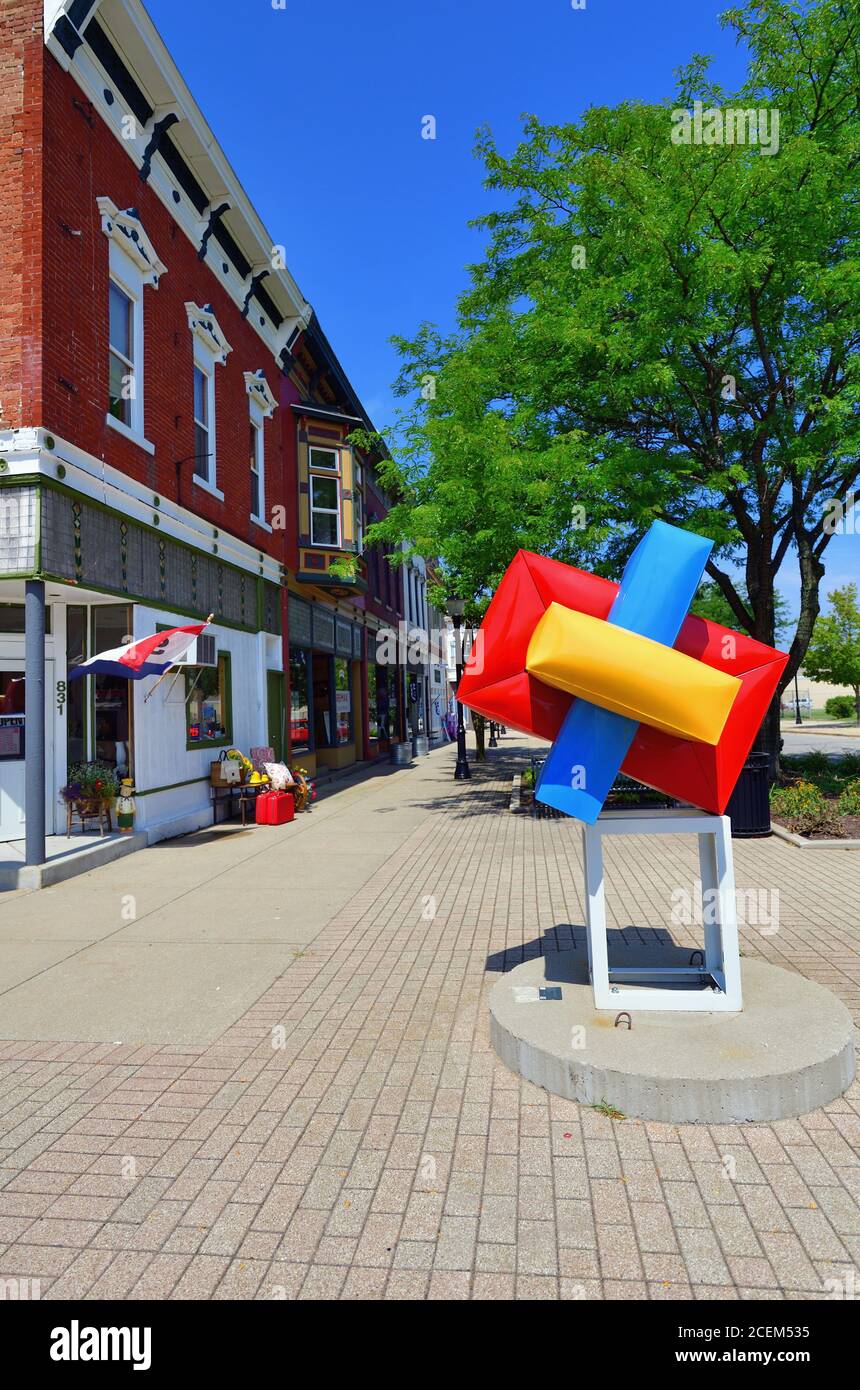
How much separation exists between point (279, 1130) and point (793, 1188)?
7.07 ft

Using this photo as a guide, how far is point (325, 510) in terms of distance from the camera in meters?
19.1

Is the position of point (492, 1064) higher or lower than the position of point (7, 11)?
lower

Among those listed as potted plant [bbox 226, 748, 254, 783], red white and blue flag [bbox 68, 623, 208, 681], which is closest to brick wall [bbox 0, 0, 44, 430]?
red white and blue flag [bbox 68, 623, 208, 681]

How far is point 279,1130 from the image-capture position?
3.68 m

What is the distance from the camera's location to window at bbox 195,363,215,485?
551 inches

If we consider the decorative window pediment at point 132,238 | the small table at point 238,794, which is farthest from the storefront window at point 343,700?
the decorative window pediment at point 132,238

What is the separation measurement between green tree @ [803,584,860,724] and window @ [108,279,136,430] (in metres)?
40.2

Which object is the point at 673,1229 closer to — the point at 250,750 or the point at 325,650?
the point at 250,750

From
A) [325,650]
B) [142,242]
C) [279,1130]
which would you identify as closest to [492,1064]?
[279,1130]

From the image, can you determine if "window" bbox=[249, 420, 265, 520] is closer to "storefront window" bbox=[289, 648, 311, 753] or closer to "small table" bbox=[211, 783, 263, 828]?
"storefront window" bbox=[289, 648, 311, 753]

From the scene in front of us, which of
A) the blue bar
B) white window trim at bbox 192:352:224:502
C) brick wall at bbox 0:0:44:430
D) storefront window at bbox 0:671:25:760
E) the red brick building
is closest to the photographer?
the blue bar

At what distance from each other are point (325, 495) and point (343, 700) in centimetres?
647

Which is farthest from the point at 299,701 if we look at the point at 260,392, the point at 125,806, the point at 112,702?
the point at 125,806

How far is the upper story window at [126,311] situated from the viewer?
10789 millimetres
